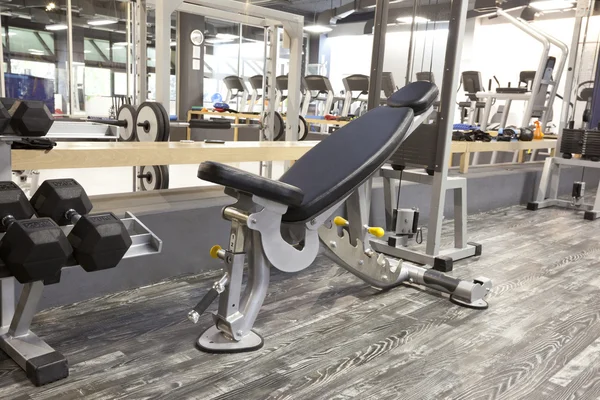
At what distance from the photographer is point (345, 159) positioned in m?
1.76

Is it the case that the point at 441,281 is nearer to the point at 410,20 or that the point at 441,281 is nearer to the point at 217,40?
the point at 410,20

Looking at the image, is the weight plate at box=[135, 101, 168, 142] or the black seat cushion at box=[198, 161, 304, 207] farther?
the weight plate at box=[135, 101, 168, 142]

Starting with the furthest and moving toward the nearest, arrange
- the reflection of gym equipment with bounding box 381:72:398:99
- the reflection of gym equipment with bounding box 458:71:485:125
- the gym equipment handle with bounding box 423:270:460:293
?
the reflection of gym equipment with bounding box 458:71:485:125
the reflection of gym equipment with bounding box 381:72:398:99
the gym equipment handle with bounding box 423:270:460:293

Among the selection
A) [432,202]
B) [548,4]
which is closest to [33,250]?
[432,202]

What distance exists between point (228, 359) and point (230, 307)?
155 mm

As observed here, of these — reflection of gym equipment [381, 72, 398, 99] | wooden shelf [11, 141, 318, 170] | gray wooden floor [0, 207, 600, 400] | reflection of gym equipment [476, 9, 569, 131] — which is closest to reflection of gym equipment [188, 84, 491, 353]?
→ gray wooden floor [0, 207, 600, 400]

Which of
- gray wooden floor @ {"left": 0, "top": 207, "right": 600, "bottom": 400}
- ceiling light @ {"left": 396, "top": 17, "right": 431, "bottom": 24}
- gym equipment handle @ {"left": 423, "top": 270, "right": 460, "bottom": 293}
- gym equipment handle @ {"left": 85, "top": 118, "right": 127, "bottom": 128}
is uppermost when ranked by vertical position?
ceiling light @ {"left": 396, "top": 17, "right": 431, "bottom": 24}

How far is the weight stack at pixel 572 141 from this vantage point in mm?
4277

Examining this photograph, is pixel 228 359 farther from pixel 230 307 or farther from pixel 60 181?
pixel 60 181

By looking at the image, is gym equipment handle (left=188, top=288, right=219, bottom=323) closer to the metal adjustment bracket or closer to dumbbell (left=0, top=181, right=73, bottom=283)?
the metal adjustment bracket

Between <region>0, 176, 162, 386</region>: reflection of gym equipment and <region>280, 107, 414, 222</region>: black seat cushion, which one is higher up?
<region>280, 107, 414, 222</region>: black seat cushion

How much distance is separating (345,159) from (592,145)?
10.9 feet

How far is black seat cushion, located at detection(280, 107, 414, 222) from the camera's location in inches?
64.1

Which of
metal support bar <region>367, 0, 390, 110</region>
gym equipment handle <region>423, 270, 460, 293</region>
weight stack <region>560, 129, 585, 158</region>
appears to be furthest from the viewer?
weight stack <region>560, 129, 585, 158</region>
